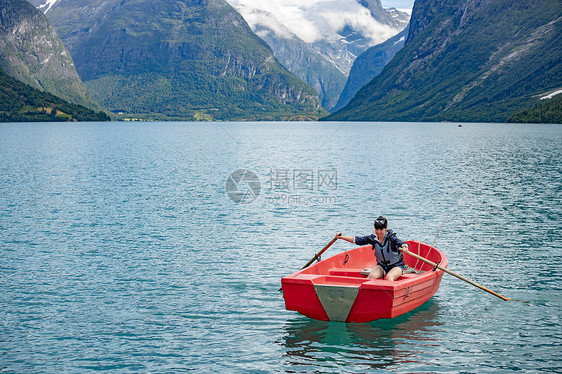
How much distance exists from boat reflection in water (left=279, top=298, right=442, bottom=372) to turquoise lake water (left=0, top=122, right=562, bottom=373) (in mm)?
Result: 65

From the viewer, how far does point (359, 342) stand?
17906 millimetres

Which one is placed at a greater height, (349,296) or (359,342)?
(349,296)

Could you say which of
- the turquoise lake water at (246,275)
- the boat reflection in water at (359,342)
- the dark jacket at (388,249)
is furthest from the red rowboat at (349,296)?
the dark jacket at (388,249)

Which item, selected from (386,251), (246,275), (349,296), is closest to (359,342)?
(349,296)

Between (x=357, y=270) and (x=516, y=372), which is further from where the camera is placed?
(x=357, y=270)

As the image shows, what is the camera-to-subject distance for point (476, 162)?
83.1 meters

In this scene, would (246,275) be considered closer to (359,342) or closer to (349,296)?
(349,296)

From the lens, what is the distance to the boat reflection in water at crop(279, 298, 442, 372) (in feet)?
54.2

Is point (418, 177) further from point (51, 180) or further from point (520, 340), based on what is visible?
point (520, 340)

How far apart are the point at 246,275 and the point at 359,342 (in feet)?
29.1

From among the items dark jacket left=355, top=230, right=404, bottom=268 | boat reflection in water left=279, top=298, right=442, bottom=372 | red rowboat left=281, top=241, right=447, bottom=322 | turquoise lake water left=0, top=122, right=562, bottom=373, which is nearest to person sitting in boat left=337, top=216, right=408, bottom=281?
dark jacket left=355, top=230, right=404, bottom=268

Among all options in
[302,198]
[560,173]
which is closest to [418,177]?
[560,173]

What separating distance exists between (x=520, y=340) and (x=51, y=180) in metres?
55.1

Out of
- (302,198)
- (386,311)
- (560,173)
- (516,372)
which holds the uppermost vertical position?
(560,173)
